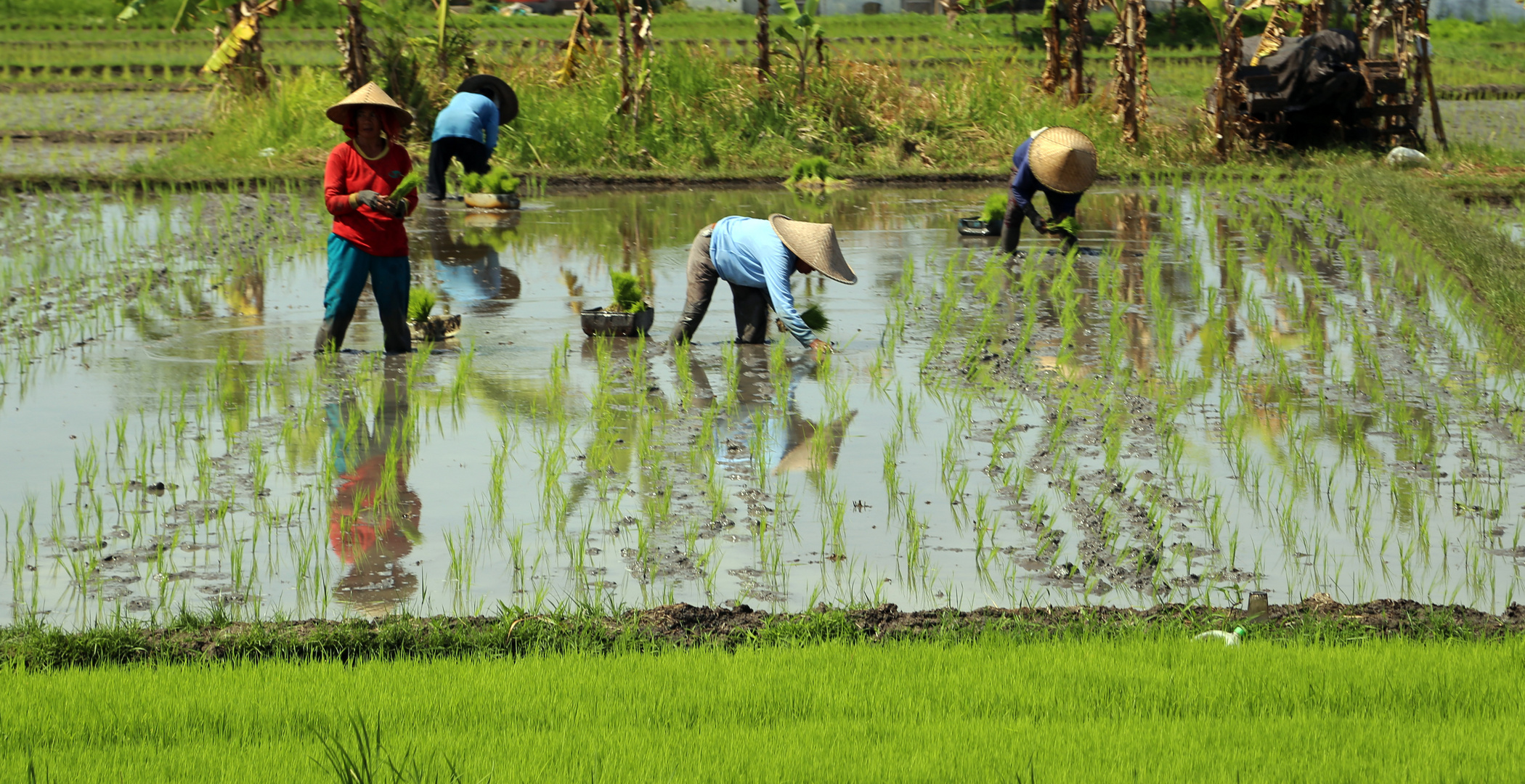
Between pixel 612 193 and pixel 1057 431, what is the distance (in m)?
10.6

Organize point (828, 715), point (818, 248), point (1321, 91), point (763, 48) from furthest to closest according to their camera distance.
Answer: point (763, 48) < point (1321, 91) < point (818, 248) < point (828, 715)

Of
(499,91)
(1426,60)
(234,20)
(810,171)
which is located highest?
(234,20)

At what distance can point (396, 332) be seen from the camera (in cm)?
Answer: 773

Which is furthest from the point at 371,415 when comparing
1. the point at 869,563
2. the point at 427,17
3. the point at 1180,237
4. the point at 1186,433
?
the point at 427,17

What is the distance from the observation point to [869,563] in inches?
185

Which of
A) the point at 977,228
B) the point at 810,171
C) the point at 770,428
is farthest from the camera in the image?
the point at 810,171

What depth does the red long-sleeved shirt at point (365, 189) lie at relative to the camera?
7332 millimetres

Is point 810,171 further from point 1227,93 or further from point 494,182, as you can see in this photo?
point 1227,93

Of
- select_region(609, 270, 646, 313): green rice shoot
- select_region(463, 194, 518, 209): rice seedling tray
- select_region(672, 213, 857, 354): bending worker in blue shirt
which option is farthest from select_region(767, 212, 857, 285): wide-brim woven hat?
select_region(463, 194, 518, 209): rice seedling tray

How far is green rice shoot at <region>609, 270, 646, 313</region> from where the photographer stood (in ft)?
26.8

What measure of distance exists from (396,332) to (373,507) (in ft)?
8.83

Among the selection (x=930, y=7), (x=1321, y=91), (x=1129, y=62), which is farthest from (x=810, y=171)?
(x=930, y=7)

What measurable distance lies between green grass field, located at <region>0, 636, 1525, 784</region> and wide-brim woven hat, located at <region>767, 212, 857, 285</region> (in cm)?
351

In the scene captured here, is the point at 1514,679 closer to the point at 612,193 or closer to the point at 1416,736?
the point at 1416,736
